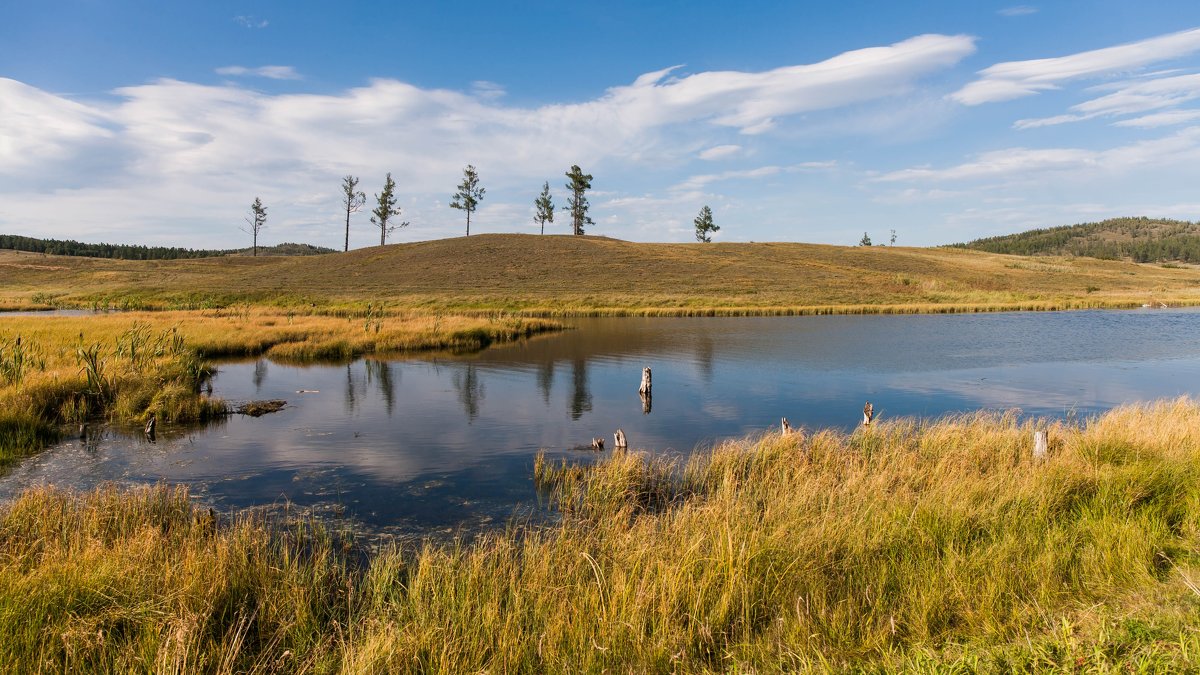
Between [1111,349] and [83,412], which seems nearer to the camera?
[83,412]

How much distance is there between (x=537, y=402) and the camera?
20031 millimetres

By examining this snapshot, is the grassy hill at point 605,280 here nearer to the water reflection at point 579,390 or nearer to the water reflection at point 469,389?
the water reflection at point 579,390

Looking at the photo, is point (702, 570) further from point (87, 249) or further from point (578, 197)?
point (87, 249)

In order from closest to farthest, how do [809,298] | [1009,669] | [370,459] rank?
[1009,669]
[370,459]
[809,298]

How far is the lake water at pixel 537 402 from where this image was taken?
11562 mm

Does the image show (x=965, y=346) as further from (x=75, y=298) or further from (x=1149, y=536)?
(x=75, y=298)

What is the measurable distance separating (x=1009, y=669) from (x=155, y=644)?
623 cm

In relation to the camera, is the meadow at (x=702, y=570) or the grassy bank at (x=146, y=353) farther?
the grassy bank at (x=146, y=353)

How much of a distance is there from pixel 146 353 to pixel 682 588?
2211 centimetres

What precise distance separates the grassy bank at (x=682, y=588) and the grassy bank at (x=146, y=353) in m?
8.55

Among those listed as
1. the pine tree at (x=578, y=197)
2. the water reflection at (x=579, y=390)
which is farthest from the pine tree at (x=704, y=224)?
the water reflection at (x=579, y=390)

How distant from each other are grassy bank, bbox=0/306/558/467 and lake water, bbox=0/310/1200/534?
1281 millimetres

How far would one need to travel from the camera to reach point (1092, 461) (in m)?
9.63

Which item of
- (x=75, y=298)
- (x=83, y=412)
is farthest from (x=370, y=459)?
(x=75, y=298)
